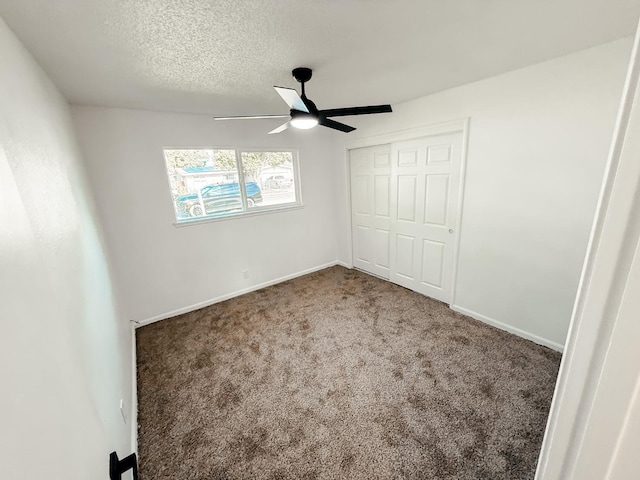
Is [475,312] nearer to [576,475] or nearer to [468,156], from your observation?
[468,156]

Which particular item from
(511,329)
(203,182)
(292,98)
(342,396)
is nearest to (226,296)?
(203,182)

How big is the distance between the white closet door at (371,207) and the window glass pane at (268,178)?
956 mm

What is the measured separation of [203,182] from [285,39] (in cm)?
209

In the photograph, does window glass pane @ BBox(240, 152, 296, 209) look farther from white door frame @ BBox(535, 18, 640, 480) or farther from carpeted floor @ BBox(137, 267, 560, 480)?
white door frame @ BBox(535, 18, 640, 480)

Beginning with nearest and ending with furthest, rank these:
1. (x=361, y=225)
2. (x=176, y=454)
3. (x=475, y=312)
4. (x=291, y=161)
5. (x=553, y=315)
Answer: (x=176, y=454) < (x=553, y=315) < (x=475, y=312) < (x=291, y=161) < (x=361, y=225)

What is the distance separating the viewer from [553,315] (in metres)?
2.18

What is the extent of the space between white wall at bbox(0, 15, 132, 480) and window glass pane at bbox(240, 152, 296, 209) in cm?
192

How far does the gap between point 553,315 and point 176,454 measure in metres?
3.00

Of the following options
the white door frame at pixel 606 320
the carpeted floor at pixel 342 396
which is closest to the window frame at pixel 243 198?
the carpeted floor at pixel 342 396

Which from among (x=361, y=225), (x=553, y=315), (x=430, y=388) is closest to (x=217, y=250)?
(x=361, y=225)

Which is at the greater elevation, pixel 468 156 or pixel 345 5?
pixel 345 5

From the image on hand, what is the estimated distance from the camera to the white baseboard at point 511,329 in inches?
86.7

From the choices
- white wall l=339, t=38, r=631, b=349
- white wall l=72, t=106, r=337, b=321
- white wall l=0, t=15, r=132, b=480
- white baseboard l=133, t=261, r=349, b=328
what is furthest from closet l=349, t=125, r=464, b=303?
white wall l=0, t=15, r=132, b=480

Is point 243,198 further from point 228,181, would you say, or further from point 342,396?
point 342,396
